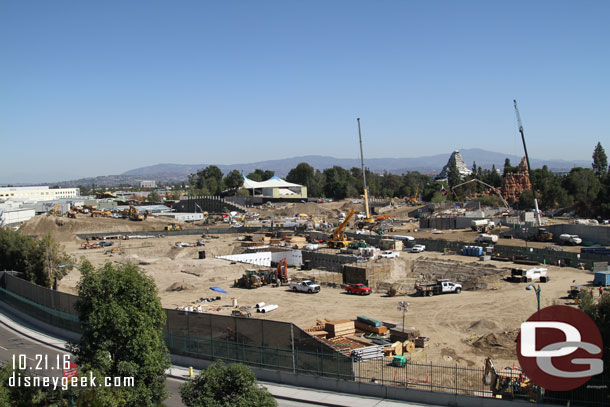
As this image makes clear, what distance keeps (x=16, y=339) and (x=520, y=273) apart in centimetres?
3128

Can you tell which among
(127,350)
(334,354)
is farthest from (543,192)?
(127,350)

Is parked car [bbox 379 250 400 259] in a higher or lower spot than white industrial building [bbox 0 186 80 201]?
lower

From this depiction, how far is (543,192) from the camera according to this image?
94.4 m

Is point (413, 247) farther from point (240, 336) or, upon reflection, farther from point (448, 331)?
point (240, 336)

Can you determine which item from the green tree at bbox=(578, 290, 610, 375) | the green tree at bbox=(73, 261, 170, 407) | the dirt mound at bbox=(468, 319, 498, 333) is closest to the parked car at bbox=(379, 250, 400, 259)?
the dirt mound at bbox=(468, 319, 498, 333)

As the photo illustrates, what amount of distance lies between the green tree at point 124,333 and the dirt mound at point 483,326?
654 inches

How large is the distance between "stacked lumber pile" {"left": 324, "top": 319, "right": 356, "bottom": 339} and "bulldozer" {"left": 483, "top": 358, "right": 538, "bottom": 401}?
8.11 meters

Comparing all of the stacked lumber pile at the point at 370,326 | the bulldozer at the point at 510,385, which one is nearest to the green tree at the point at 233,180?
the stacked lumber pile at the point at 370,326

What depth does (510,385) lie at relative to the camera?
15.8 meters

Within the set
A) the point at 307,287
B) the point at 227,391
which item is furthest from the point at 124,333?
the point at 307,287

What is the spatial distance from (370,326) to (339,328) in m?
1.67

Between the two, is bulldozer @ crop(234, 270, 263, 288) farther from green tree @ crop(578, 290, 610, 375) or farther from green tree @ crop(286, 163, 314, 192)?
green tree @ crop(286, 163, 314, 192)

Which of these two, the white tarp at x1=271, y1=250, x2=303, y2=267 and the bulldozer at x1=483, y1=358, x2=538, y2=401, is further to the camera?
the white tarp at x1=271, y1=250, x2=303, y2=267

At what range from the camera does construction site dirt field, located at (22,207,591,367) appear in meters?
24.0
